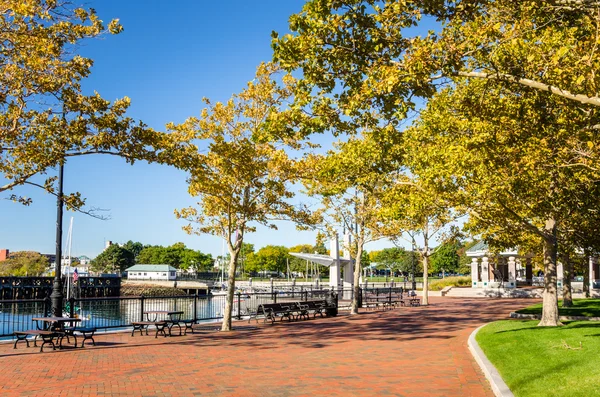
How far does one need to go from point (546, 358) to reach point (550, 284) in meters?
7.46

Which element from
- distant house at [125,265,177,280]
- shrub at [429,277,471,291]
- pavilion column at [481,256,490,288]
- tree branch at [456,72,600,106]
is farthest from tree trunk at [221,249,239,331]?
distant house at [125,265,177,280]

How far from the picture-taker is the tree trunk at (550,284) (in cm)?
1748

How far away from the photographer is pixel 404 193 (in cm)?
1939

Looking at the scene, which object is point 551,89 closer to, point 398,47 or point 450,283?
point 398,47

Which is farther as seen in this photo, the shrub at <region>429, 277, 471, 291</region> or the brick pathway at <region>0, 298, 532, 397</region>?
the shrub at <region>429, 277, 471, 291</region>

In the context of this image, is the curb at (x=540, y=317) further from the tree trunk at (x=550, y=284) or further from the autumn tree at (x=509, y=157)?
the autumn tree at (x=509, y=157)

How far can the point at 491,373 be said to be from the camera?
10008 millimetres

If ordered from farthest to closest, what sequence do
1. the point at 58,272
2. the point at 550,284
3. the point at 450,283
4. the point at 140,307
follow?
the point at 450,283 → the point at 140,307 → the point at 550,284 → the point at 58,272

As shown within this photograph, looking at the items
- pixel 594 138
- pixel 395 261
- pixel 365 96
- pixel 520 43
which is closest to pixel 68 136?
pixel 365 96

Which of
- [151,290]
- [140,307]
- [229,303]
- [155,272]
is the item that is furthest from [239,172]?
[155,272]

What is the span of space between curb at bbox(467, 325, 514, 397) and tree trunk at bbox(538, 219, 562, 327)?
4816 millimetres

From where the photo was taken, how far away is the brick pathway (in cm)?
953

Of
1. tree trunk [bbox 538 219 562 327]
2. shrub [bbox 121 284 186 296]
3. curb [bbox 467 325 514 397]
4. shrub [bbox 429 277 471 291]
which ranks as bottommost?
shrub [bbox 121 284 186 296]

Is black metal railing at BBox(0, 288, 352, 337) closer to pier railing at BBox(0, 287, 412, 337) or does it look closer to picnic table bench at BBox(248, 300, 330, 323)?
pier railing at BBox(0, 287, 412, 337)
